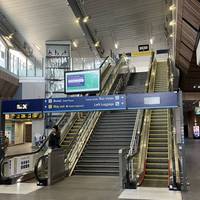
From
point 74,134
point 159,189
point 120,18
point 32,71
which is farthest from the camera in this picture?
point 32,71

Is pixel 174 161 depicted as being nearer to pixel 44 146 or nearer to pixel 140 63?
pixel 44 146

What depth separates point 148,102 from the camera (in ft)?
28.6

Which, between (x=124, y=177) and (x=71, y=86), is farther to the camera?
(x=71, y=86)

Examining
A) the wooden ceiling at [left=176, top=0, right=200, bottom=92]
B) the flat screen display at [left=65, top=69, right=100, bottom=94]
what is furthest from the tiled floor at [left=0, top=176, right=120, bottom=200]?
the wooden ceiling at [left=176, top=0, right=200, bottom=92]

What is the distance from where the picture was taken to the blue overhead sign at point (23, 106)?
9625 mm

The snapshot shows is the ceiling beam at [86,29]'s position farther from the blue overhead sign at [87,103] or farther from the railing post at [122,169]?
the railing post at [122,169]

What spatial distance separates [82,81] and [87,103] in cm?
112

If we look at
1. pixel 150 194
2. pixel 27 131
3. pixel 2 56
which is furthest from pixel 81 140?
pixel 27 131

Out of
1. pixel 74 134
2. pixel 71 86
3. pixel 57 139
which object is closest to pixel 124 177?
pixel 57 139

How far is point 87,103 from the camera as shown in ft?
30.4

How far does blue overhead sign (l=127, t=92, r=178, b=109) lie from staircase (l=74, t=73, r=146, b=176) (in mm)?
2472

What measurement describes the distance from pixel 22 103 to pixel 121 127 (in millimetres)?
4451

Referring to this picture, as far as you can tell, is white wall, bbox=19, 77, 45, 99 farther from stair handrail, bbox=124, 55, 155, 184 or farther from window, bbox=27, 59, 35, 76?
stair handrail, bbox=124, 55, 155, 184

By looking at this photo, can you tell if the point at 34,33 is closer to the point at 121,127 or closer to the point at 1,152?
the point at 121,127
